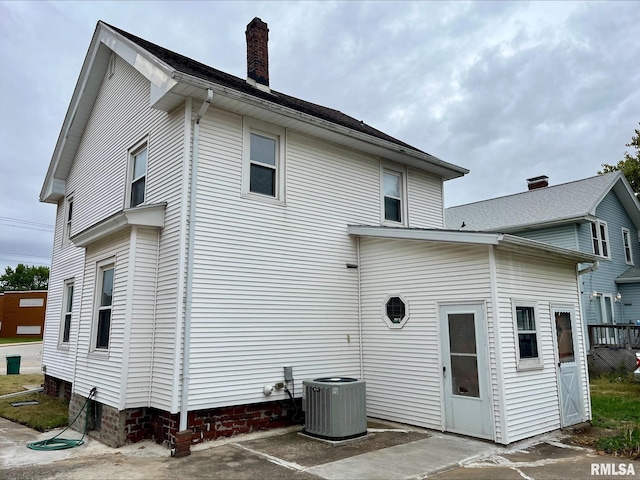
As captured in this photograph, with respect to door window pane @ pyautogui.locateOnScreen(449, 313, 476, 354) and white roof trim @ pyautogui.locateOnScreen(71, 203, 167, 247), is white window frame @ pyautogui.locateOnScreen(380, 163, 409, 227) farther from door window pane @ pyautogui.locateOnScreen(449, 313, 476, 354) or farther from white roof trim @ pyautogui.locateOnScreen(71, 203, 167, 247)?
white roof trim @ pyautogui.locateOnScreen(71, 203, 167, 247)

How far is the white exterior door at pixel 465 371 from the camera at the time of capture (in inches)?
273

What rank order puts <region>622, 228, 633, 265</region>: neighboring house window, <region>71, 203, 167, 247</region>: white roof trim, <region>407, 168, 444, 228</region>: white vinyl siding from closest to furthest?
<region>71, 203, 167, 247</region>: white roof trim → <region>407, 168, 444, 228</region>: white vinyl siding → <region>622, 228, 633, 265</region>: neighboring house window

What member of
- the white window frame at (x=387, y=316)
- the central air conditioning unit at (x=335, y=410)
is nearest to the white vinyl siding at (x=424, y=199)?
the white window frame at (x=387, y=316)

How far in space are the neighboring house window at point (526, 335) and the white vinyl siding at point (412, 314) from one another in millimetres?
769

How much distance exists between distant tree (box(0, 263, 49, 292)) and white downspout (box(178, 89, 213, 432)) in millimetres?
73500

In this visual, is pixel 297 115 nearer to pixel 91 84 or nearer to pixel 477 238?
pixel 477 238

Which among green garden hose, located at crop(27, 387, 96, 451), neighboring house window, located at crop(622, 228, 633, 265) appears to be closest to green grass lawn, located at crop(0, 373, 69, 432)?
green garden hose, located at crop(27, 387, 96, 451)

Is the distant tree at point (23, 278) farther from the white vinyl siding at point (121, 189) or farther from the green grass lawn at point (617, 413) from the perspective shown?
the green grass lawn at point (617, 413)

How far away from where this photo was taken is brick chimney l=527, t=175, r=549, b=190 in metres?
23.2

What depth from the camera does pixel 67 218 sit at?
41.0ft

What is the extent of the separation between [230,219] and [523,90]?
1915cm

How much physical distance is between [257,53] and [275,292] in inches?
267

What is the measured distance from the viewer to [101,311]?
26.8 feet

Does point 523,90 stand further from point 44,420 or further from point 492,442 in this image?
point 44,420
